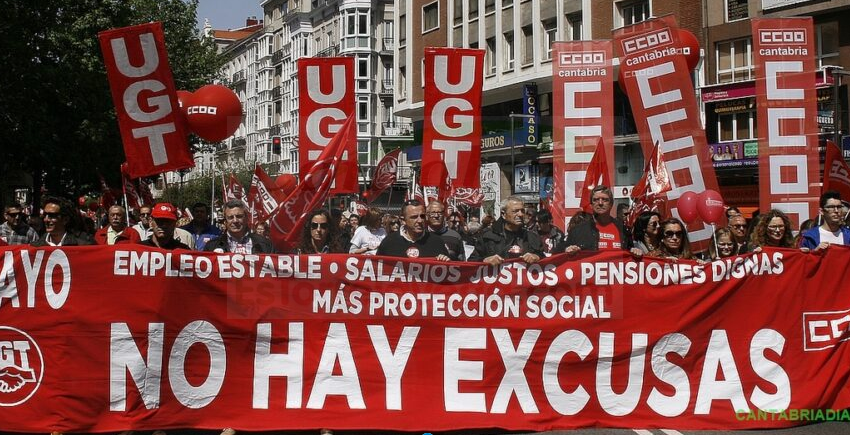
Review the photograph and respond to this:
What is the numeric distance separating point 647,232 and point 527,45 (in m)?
31.8

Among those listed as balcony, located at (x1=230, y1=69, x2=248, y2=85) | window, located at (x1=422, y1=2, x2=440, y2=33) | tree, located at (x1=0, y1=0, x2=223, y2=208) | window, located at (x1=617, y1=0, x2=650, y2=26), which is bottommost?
tree, located at (x1=0, y1=0, x2=223, y2=208)

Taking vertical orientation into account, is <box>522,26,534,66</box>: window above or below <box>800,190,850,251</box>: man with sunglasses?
above

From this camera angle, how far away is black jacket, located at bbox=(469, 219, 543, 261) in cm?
799

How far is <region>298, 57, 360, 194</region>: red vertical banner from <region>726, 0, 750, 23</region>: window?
2287cm

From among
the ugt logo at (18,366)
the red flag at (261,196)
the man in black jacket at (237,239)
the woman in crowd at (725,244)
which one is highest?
the red flag at (261,196)

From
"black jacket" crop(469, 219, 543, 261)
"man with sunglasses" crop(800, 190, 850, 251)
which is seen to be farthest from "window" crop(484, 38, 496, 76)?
"black jacket" crop(469, 219, 543, 261)

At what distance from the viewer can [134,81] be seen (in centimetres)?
1008

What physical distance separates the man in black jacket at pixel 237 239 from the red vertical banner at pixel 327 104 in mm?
4539

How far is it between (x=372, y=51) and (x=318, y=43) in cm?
1010

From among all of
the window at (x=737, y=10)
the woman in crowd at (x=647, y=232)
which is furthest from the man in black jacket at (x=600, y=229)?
the window at (x=737, y=10)

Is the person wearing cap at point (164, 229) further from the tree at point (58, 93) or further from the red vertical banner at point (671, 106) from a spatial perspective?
the tree at point (58, 93)

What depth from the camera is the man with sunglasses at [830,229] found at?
856 cm

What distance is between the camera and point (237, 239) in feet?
26.2

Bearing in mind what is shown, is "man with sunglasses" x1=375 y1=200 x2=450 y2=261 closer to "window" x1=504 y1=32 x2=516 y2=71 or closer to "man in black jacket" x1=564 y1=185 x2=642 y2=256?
"man in black jacket" x1=564 y1=185 x2=642 y2=256
